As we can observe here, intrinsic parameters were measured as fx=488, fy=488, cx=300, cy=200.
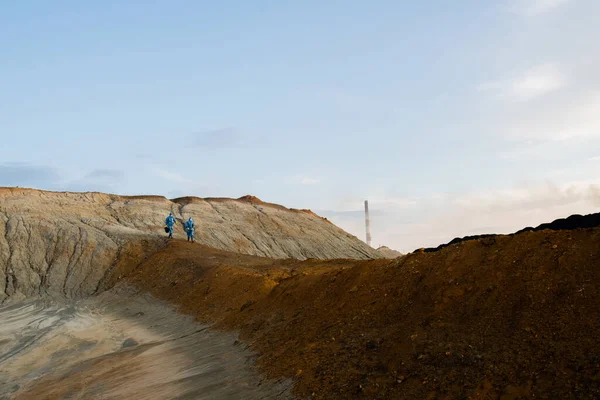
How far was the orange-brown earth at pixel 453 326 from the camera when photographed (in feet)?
22.1

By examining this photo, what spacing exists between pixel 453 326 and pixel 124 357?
10686mm

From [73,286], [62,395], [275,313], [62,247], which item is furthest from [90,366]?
[62,247]

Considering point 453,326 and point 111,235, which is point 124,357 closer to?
point 453,326

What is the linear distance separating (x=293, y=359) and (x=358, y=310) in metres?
2.09

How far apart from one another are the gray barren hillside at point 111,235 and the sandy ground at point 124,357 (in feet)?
21.8

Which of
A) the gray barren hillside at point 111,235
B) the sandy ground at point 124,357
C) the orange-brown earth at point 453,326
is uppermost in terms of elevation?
the gray barren hillside at point 111,235

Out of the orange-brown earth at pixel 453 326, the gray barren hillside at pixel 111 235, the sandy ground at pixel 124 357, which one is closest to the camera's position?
the orange-brown earth at pixel 453 326

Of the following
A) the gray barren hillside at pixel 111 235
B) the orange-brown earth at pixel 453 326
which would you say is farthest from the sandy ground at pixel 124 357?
the gray barren hillside at pixel 111 235

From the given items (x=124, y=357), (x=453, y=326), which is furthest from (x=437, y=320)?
(x=124, y=357)

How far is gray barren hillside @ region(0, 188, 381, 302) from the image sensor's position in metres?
32.4

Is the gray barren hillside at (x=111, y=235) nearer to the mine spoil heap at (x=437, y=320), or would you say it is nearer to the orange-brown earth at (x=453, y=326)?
the mine spoil heap at (x=437, y=320)

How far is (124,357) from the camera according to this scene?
1505cm

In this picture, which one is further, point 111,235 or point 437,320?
point 111,235

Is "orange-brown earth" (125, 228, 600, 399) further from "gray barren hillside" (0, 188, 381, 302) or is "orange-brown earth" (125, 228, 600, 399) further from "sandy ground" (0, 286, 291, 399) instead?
Answer: "gray barren hillside" (0, 188, 381, 302)
